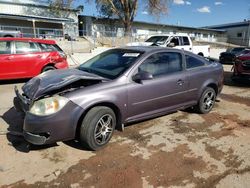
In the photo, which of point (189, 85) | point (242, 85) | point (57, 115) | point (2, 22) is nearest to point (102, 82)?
point (57, 115)

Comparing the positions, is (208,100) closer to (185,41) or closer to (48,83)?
(48,83)

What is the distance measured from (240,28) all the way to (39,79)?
184ft

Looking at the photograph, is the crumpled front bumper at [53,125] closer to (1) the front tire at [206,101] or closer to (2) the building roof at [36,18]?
→ (1) the front tire at [206,101]

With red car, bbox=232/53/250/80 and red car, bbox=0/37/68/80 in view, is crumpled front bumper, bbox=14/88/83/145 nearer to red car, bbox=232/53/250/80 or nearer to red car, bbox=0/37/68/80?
red car, bbox=0/37/68/80

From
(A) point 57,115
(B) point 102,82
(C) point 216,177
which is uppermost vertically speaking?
(B) point 102,82

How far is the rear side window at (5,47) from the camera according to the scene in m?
8.96

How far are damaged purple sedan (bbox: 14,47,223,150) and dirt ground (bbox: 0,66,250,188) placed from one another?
0.31 meters

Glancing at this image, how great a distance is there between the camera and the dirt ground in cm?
329

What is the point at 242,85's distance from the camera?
9977 mm

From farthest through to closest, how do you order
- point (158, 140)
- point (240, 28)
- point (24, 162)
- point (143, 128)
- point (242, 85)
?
point (240, 28), point (242, 85), point (143, 128), point (158, 140), point (24, 162)

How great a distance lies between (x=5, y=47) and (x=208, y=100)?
6985mm

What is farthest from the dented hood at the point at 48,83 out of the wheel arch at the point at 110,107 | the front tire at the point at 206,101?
the front tire at the point at 206,101

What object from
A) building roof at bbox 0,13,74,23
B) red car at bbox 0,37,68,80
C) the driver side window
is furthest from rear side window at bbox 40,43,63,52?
building roof at bbox 0,13,74,23

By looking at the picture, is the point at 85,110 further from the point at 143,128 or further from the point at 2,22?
the point at 2,22
